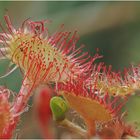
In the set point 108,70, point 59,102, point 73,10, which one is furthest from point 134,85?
point 73,10

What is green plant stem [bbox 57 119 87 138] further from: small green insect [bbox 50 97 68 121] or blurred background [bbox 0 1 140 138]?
blurred background [bbox 0 1 140 138]

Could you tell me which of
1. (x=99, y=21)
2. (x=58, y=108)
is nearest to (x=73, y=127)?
(x=58, y=108)

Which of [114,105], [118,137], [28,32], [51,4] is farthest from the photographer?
[51,4]

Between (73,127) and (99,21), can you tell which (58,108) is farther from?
(99,21)

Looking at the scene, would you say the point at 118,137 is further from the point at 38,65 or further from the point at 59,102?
the point at 38,65

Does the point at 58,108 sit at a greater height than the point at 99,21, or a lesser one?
lesser

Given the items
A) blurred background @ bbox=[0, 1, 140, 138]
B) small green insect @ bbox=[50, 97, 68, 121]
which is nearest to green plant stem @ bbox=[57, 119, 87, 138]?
small green insect @ bbox=[50, 97, 68, 121]

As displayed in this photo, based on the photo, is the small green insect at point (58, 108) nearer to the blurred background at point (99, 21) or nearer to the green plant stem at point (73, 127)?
the green plant stem at point (73, 127)
